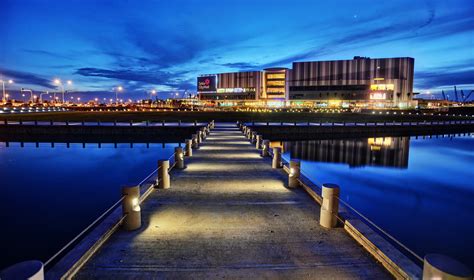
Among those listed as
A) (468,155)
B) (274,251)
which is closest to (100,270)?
(274,251)

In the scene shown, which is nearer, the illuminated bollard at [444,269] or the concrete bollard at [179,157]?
the illuminated bollard at [444,269]

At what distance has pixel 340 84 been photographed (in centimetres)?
13788

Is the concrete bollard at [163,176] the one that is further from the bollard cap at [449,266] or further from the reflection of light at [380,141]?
the reflection of light at [380,141]

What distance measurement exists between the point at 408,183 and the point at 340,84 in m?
123

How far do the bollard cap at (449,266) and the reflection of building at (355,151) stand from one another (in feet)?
86.9

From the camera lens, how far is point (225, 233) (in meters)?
7.83

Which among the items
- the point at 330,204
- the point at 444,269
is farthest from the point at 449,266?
the point at 330,204

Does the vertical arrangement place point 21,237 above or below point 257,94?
below

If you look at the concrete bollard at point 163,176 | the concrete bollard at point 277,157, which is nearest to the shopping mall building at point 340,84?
the concrete bollard at point 277,157

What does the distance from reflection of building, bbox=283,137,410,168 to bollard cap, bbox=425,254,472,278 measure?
26473 mm

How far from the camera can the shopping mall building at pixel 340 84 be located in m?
131

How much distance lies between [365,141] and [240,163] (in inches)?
1307

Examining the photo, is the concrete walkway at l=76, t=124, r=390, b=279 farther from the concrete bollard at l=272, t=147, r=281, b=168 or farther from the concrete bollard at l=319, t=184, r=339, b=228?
the concrete bollard at l=272, t=147, r=281, b=168

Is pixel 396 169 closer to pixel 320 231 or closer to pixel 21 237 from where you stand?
pixel 320 231
